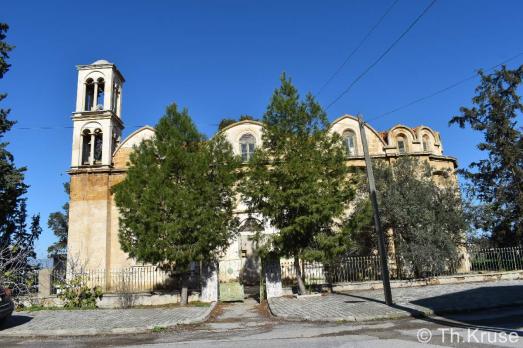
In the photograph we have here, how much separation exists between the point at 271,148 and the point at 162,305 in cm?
775

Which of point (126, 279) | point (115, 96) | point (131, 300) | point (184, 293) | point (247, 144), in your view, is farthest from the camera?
point (115, 96)

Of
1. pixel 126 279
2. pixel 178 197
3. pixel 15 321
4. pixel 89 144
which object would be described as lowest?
pixel 15 321

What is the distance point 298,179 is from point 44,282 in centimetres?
1134

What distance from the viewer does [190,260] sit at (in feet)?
49.1

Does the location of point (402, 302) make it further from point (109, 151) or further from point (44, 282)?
point (109, 151)

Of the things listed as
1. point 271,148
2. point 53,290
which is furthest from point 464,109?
point 53,290

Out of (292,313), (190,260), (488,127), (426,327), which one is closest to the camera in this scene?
(426,327)

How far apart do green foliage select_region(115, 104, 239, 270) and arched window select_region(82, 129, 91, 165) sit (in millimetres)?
9994

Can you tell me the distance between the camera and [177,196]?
1488 centimetres

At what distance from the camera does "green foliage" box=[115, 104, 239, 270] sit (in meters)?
14.8

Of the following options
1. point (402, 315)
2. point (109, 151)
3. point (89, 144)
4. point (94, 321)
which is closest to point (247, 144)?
point (109, 151)

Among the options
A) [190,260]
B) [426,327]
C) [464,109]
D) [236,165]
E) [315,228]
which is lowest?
[426,327]

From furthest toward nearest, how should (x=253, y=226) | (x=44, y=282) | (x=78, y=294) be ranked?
(x=253, y=226) → (x=44, y=282) → (x=78, y=294)

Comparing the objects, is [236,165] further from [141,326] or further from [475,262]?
[475,262]
